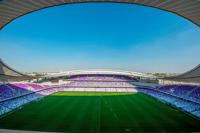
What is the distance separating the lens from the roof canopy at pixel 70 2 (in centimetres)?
1568

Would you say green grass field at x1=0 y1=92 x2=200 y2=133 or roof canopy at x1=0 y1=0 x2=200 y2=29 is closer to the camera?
roof canopy at x1=0 y1=0 x2=200 y2=29

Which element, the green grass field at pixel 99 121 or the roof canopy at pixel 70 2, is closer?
the roof canopy at pixel 70 2

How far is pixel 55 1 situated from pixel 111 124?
12058 millimetres

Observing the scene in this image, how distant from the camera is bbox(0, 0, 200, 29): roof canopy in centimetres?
1568

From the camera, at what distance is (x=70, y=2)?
1700 cm

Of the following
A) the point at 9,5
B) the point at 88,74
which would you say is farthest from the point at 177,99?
the point at 88,74

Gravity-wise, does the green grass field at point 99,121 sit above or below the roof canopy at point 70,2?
below

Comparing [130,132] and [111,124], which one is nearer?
[130,132]

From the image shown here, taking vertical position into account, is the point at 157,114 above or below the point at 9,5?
below

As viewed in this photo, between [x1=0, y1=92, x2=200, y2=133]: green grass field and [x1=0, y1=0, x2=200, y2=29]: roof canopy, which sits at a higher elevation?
[x1=0, y1=0, x2=200, y2=29]: roof canopy

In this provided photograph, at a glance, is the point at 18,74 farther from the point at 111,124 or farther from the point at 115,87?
the point at 115,87

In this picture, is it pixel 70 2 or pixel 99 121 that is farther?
pixel 99 121

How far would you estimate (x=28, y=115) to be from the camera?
2316 centimetres

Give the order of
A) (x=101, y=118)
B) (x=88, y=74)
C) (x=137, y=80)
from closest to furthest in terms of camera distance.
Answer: (x=101, y=118) < (x=137, y=80) < (x=88, y=74)
